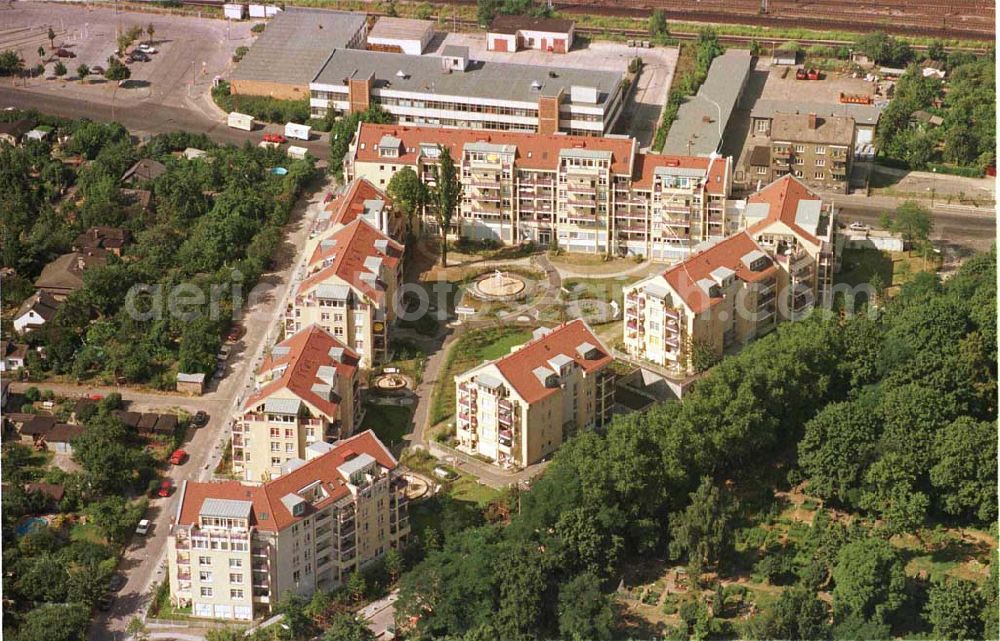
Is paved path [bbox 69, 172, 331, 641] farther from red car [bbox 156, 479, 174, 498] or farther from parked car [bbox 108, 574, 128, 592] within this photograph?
red car [bbox 156, 479, 174, 498]

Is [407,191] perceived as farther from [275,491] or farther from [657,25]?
[657,25]

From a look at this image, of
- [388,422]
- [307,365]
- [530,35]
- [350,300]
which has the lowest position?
[388,422]

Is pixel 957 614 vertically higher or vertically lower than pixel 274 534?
lower

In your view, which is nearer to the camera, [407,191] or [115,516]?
[115,516]

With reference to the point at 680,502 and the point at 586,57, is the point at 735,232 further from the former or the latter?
the point at 586,57

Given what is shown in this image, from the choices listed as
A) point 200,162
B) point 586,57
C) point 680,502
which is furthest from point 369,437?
point 586,57

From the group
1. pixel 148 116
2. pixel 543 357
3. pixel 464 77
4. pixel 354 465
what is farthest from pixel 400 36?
pixel 354 465
